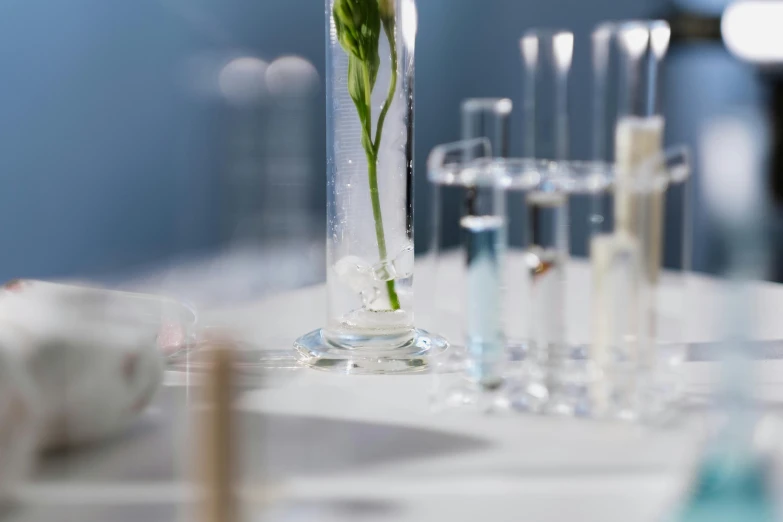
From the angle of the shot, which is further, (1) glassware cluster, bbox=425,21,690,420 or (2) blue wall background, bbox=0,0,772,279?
(2) blue wall background, bbox=0,0,772,279

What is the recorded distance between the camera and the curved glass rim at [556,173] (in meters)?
0.58

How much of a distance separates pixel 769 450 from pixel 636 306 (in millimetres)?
209

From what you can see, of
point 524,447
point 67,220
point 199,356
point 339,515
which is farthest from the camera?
point 67,220

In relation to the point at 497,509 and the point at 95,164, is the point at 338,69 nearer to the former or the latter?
the point at 497,509

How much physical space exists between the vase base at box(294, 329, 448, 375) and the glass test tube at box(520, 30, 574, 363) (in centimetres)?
16

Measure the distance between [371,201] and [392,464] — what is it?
0.27 metres

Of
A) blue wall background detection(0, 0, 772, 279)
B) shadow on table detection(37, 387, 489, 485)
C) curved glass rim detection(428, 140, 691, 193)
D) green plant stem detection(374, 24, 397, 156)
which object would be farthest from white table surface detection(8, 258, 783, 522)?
blue wall background detection(0, 0, 772, 279)

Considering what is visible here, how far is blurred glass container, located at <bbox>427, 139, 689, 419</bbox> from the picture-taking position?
23.0 inches

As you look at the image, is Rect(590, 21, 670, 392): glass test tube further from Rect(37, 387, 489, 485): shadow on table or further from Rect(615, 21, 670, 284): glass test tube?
Rect(37, 387, 489, 485): shadow on table

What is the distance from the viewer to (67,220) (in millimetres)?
1227

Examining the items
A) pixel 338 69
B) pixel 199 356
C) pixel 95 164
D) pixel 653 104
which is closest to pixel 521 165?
pixel 653 104

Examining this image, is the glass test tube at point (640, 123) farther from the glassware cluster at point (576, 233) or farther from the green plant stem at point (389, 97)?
the green plant stem at point (389, 97)

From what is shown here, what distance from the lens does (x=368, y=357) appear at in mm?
746

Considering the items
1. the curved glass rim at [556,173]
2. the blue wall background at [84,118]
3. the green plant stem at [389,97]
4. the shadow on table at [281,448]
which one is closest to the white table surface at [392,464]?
the shadow on table at [281,448]
